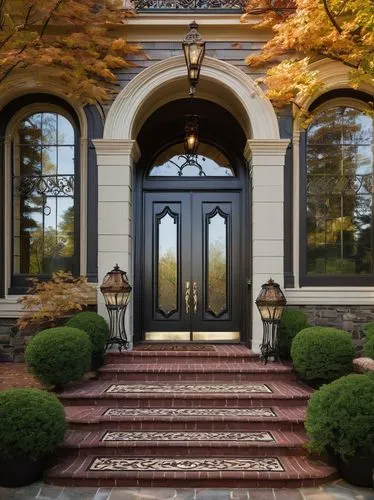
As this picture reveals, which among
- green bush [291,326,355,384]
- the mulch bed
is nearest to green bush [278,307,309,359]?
green bush [291,326,355,384]

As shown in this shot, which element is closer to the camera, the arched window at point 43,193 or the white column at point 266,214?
the white column at point 266,214

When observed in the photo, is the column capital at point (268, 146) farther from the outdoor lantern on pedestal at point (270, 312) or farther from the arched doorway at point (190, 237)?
the outdoor lantern on pedestal at point (270, 312)

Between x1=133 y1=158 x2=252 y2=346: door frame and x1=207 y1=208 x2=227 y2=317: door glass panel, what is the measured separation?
0.93 feet

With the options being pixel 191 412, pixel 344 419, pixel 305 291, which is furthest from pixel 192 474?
pixel 305 291

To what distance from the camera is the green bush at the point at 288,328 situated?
6207 mm

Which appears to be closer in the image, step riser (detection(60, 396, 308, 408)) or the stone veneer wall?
step riser (detection(60, 396, 308, 408))

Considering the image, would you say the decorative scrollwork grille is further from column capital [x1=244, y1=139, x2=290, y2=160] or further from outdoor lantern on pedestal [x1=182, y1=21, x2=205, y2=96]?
column capital [x1=244, y1=139, x2=290, y2=160]

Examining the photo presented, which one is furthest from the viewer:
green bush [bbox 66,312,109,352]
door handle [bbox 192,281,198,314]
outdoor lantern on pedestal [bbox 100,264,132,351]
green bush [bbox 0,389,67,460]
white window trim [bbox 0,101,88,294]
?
door handle [bbox 192,281,198,314]

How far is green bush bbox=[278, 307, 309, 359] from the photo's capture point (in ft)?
20.4

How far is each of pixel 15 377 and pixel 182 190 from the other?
3.61 metres

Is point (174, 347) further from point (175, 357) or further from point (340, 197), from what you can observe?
point (340, 197)

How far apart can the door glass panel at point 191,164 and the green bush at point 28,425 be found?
4466mm

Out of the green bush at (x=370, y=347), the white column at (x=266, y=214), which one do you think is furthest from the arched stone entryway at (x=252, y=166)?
the green bush at (x=370, y=347)

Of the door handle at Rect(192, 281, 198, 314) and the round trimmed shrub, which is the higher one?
the door handle at Rect(192, 281, 198, 314)
